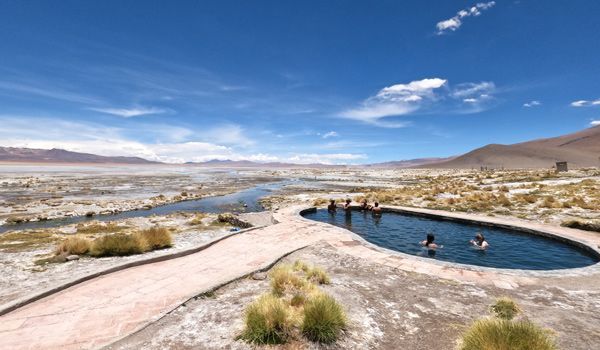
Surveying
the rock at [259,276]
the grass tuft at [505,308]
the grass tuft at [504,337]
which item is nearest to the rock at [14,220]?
the rock at [259,276]

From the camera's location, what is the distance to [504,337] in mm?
4605

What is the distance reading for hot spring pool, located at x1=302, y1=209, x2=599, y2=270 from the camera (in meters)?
10.8

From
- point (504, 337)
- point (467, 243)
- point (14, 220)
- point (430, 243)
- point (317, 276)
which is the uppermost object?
point (504, 337)

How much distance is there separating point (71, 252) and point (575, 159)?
187 metres

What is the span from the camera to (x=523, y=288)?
753 centimetres

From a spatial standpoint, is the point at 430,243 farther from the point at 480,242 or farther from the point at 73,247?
the point at 73,247

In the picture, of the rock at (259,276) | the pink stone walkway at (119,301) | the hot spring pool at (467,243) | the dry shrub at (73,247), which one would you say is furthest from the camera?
the hot spring pool at (467,243)

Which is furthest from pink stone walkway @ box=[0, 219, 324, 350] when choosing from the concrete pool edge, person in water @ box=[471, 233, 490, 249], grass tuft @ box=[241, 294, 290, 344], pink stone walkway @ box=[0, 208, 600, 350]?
person in water @ box=[471, 233, 490, 249]

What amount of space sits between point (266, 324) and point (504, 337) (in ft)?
11.7

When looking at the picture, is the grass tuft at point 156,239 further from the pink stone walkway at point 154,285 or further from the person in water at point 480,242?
the person in water at point 480,242

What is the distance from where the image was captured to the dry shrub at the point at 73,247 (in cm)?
1059

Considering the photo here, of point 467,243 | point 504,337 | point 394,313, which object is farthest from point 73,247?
point 467,243

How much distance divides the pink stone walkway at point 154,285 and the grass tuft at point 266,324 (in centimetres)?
193

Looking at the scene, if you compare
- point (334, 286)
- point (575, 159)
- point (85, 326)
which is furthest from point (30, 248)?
point (575, 159)
